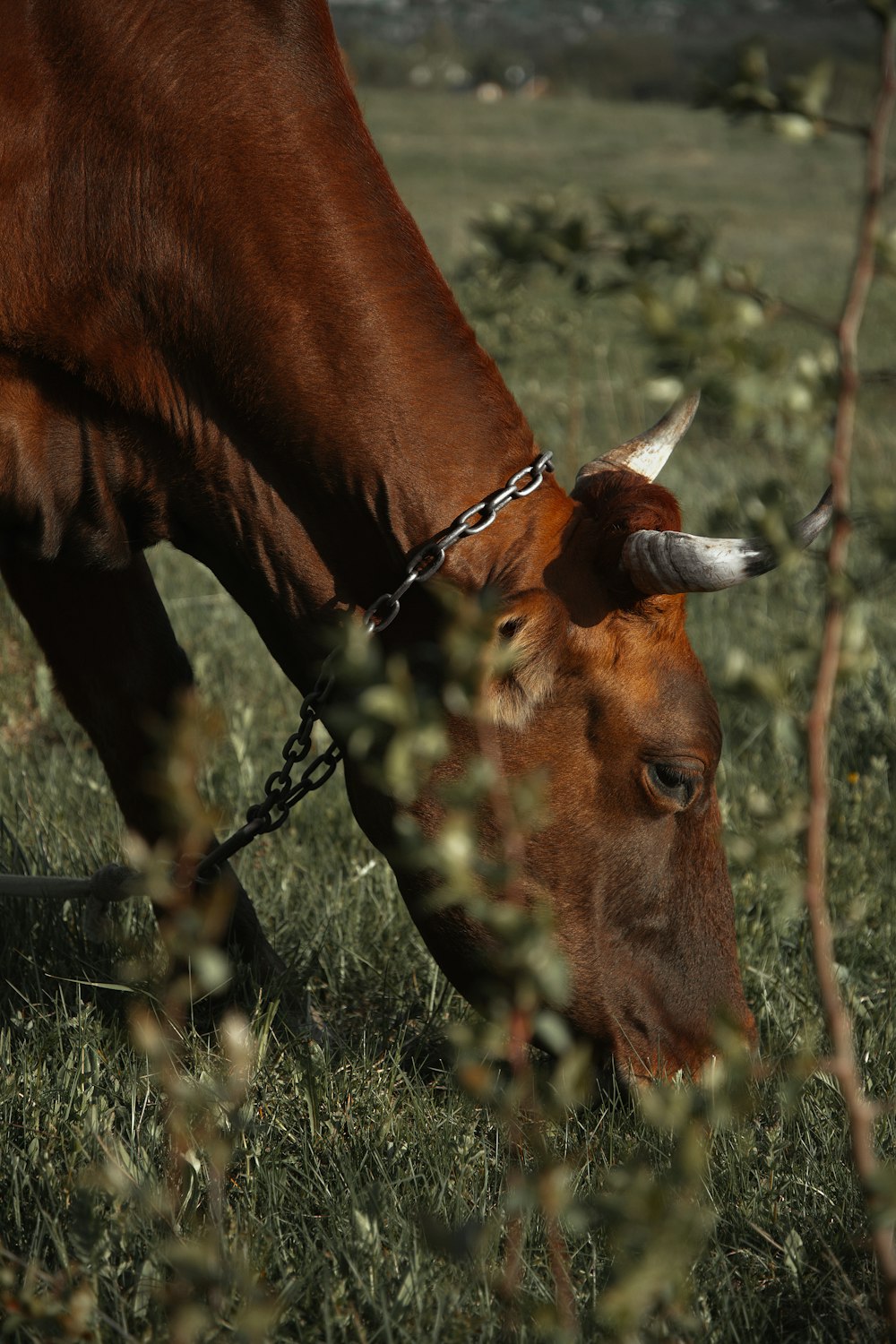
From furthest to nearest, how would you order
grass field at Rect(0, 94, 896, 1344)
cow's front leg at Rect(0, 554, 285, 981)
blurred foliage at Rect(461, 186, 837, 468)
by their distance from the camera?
cow's front leg at Rect(0, 554, 285, 981) < grass field at Rect(0, 94, 896, 1344) < blurred foliage at Rect(461, 186, 837, 468)

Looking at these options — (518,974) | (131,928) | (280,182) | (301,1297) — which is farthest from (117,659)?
(518,974)

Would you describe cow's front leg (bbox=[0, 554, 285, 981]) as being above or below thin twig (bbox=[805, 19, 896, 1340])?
below

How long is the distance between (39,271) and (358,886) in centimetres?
170

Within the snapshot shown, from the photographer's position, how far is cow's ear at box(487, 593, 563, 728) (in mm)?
2492

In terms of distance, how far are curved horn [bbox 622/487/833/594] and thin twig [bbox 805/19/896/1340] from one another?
2.58ft

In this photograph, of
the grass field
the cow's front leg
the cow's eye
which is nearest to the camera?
the grass field

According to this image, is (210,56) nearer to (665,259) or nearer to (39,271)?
(39,271)

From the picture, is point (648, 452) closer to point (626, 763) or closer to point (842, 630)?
point (626, 763)

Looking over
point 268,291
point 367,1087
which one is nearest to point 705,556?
point 268,291

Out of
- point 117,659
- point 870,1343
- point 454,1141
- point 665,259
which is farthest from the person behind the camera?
point 117,659

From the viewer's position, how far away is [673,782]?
2.64 meters

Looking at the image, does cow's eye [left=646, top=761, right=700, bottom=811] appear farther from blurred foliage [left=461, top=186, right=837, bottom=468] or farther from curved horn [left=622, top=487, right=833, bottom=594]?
blurred foliage [left=461, top=186, right=837, bottom=468]

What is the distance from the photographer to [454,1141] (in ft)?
8.14

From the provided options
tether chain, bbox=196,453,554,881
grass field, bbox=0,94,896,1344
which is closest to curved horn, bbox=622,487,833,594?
grass field, bbox=0,94,896,1344
